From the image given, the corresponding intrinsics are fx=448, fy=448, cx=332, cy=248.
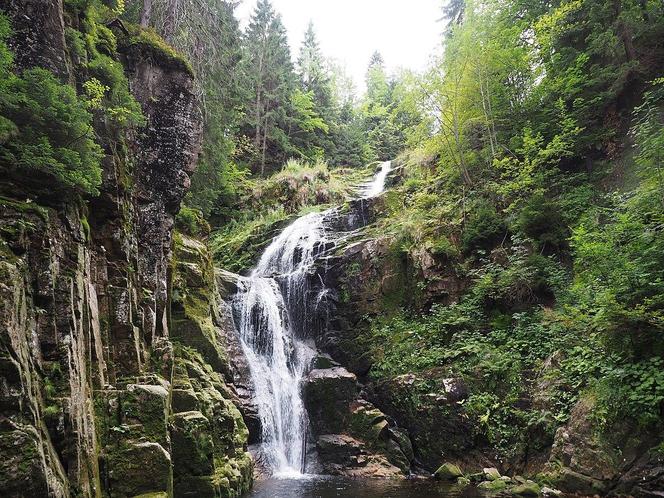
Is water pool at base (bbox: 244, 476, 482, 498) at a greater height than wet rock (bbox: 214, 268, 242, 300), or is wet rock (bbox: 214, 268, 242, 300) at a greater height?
wet rock (bbox: 214, 268, 242, 300)

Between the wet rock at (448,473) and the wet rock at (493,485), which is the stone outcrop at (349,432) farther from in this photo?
the wet rock at (493,485)

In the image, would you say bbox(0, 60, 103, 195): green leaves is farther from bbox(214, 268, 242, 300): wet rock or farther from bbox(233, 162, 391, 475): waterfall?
bbox(214, 268, 242, 300): wet rock

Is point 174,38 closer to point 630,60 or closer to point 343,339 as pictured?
point 343,339

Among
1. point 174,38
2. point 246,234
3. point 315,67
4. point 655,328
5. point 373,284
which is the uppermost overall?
point 315,67

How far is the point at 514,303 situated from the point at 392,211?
26.1 feet

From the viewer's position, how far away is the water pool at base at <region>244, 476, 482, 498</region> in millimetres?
9258

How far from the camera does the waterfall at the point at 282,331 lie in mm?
12883

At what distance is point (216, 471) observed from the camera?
8961mm

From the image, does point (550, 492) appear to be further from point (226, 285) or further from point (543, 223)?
point (226, 285)

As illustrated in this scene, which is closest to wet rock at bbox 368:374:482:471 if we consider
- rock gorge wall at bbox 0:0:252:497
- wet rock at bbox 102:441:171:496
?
rock gorge wall at bbox 0:0:252:497

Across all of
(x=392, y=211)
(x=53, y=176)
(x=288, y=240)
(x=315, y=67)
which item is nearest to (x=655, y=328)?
(x=53, y=176)

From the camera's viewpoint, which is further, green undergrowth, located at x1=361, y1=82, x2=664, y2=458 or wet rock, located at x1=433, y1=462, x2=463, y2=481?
wet rock, located at x1=433, y1=462, x2=463, y2=481

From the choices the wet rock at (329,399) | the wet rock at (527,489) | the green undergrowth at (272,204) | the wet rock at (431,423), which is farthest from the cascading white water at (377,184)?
the wet rock at (527,489)

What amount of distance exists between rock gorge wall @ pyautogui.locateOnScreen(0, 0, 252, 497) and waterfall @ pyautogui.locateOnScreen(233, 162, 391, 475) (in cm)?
173
